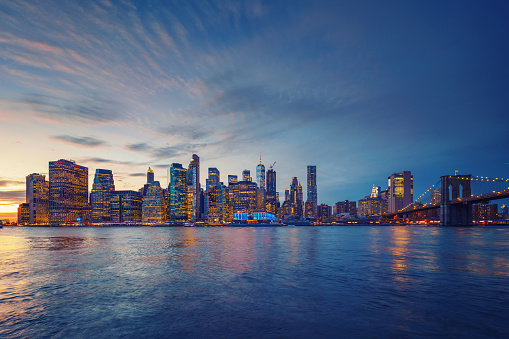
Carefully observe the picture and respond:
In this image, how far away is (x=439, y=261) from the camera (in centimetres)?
4116

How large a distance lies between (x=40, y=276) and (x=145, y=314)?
19736 mm

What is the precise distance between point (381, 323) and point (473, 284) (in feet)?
54.0

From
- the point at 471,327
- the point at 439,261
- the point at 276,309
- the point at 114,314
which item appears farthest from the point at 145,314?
the point at 439,261

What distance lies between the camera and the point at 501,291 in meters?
24.1

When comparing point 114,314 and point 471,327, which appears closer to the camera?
point 471,327

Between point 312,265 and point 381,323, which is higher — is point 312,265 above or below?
below

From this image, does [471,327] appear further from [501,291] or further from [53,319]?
[53,319]

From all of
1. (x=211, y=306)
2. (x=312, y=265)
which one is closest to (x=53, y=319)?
(x=211, y=306)

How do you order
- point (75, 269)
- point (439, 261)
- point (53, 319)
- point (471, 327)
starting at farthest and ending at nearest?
point (439, 261)
point (75, 269)
point (53, 319)
point (471, 327)

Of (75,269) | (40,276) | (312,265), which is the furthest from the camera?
(312,265)

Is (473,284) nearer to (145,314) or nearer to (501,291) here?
(501,291)

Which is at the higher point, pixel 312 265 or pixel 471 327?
pixel 471 327

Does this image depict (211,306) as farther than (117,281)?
No

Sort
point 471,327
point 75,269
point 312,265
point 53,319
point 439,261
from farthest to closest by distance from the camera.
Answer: point 439,261 → point 312,265 → point 75,269 → point 53,319 → point 471,327
